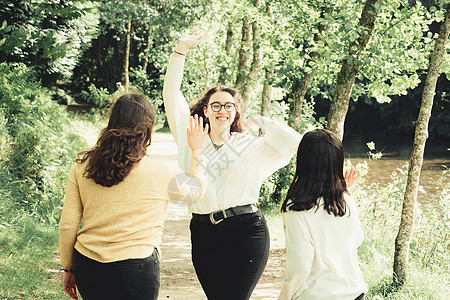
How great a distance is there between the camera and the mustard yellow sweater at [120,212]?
2.45 metres

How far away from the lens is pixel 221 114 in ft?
11.8

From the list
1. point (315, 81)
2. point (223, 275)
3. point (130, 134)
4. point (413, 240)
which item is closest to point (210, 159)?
point (223, 275)

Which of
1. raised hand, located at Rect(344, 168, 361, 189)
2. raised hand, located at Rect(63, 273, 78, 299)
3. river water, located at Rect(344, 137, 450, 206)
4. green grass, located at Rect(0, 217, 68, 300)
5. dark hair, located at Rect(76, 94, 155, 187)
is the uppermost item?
dark hair, located at Rect(76, 94, 155, 187)

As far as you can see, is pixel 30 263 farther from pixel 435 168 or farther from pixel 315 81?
pixel 435 168

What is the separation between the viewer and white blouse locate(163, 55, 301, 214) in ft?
10.9

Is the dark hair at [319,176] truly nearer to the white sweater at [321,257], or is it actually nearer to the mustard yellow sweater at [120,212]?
the white sweater at [321,257]

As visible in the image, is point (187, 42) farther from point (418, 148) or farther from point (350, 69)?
point (418, 148)

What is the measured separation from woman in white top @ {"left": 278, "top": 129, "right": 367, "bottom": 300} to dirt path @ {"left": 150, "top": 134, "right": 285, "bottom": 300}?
309cm

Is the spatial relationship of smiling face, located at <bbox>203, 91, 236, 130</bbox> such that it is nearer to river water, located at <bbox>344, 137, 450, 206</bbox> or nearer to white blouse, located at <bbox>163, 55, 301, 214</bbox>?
white blouse, located at <bbox>163, 55, 301, 214</bbox>

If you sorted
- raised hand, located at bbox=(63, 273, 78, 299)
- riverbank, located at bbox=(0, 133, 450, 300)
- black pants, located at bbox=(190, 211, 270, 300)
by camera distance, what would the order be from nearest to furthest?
raised hand, located at bbox=(63, 273, 78, 299)
black pants, located at bbox=(190, 211, 270, 300)
riverbank, located at bbox=(0, 133, 450, 300)

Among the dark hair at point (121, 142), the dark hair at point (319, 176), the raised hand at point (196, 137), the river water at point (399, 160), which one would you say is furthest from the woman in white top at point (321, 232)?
the river water at point (399, 160)

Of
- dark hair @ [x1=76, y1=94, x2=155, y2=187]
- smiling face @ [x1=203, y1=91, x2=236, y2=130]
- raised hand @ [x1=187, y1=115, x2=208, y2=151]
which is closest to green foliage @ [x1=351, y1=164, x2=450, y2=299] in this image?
smiling face @ [x1=203, y1=91, x2=236, y2=130]

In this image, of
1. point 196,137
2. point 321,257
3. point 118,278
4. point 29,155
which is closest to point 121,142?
point 196,137

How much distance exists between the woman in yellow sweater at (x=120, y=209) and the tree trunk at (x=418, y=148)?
292cm
